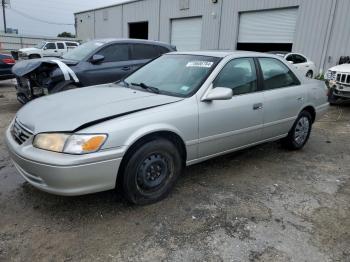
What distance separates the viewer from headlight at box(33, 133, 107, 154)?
2.59 meters

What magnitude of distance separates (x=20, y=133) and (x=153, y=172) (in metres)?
1.33

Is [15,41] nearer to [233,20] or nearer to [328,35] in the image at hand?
[233,20]

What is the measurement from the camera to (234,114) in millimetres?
3658

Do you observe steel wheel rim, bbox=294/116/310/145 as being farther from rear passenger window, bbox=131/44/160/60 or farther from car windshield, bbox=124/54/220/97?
rear passenger window, bbox=131/44/160/60

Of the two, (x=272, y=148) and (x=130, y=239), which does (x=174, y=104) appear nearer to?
(x=130, y=239)

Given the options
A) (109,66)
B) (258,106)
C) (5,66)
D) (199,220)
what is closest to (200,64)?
(258,106)

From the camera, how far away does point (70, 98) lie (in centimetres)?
345

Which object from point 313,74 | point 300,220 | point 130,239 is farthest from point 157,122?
point 313,74

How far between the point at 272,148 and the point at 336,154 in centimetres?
103

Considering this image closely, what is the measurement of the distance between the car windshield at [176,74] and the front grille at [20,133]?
140 centimetres

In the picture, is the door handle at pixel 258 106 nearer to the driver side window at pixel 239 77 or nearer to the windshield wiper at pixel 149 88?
the driver side window at pixel 239 77

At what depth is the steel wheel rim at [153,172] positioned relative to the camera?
301cm

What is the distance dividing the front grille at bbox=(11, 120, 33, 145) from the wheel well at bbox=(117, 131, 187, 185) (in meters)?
0.86

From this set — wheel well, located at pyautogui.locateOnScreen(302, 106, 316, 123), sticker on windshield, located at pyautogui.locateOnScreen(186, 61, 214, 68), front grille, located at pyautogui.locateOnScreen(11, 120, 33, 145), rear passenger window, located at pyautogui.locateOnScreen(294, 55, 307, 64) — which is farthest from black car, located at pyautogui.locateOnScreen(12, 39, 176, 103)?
rear passenger window, located at pyautogui.locateOnScreen(294, 55, 307, 64)
